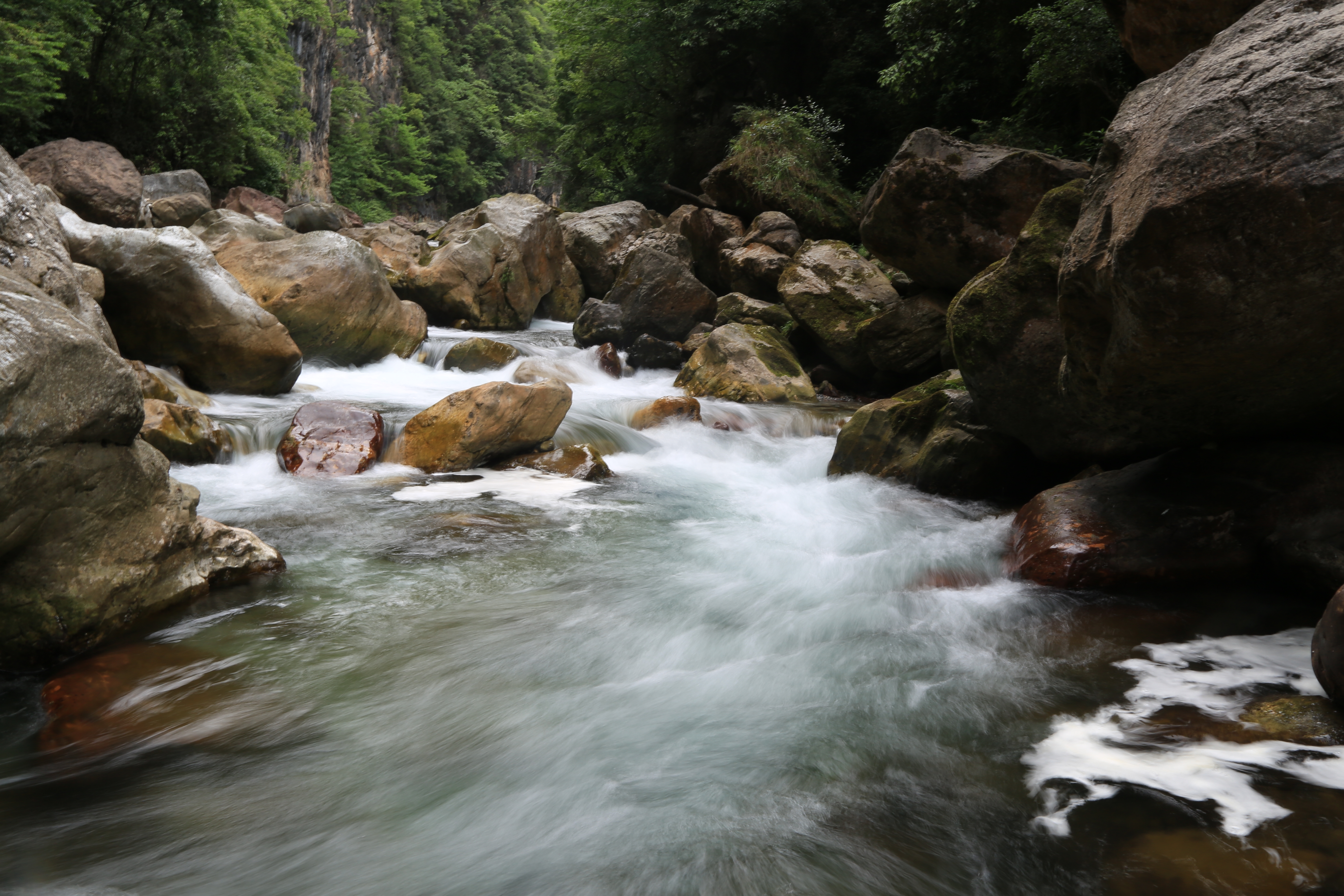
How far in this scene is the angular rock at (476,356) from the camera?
39.1 feet

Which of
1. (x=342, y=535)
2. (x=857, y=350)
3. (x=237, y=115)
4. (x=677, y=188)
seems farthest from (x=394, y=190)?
(x=342, y=535)

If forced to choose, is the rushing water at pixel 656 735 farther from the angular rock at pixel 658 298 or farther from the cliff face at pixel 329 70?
the cliff face at pixel 329 70

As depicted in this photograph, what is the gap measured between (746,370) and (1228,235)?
26.9 feet

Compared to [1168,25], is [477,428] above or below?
below

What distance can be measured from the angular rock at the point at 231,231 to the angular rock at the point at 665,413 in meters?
5.72

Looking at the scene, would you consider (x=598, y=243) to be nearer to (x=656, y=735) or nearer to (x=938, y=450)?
(x=938, y=450)

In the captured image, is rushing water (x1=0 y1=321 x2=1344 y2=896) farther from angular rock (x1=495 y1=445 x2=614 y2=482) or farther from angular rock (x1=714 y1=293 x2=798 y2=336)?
angular rock (x1=714 y1=293 x2=798 y2=336)

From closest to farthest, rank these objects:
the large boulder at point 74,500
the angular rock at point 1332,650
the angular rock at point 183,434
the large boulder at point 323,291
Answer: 1. the angular rock at point 1332,650
2. the large boulder at point 74,500
3. the angular rock at point 183,434
4. the large boulder at point 323,291

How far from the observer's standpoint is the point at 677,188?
2164 centimetres

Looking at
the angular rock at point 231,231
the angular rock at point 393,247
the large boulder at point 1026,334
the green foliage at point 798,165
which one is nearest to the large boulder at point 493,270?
the angular rock at point 393,247

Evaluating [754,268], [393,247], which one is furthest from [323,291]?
[393,247]

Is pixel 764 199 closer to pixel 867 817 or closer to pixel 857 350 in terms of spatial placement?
pixel 857 350

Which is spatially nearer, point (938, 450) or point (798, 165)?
point (938, 450)

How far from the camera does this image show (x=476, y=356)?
39.4 feet
